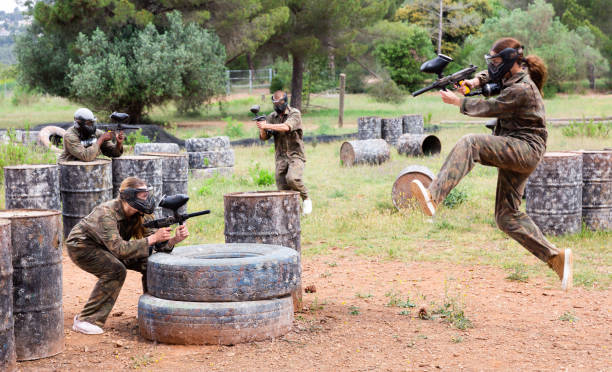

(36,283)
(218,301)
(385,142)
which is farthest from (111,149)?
(385,142)

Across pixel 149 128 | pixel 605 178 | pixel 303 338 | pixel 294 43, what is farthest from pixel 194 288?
pixel 294 43

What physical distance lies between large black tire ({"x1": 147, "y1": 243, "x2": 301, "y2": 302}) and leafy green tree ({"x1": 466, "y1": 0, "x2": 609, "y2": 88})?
43758mm

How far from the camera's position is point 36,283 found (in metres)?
6.12

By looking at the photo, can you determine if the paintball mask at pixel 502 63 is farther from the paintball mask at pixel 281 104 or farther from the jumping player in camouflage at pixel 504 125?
the paintball mask at pixel 281 104

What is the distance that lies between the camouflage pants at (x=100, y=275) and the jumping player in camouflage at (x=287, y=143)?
188 inches

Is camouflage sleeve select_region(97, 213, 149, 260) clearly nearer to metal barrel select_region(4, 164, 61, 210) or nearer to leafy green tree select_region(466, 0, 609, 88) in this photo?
metal barrel select_region(4, 164, 61, 210)

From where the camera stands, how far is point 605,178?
10648mm

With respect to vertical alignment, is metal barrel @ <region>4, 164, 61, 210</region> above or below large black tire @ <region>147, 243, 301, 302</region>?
above

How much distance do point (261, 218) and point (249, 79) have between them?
4248 cm

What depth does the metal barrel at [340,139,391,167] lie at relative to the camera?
61.7 ft

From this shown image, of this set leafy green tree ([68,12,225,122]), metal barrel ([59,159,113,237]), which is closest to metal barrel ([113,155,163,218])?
metal barrel ([59,159,113,237])

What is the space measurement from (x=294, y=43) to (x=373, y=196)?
21321 millimetres

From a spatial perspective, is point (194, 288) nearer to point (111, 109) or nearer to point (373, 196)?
point (373, 196)

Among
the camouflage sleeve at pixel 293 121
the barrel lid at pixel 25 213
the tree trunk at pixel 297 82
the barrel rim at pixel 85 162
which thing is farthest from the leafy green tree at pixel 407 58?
the barrel lid at pixel 25 213
